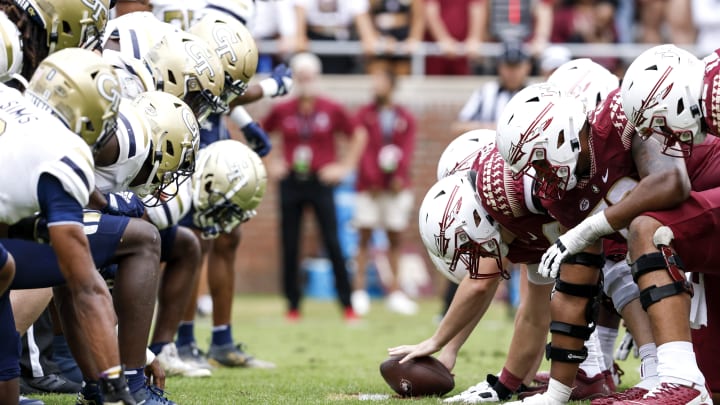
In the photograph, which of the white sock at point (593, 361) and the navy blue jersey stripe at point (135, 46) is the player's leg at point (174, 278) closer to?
the navy blue jersey stripe at point (135, 46)

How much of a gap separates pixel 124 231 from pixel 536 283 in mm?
2027

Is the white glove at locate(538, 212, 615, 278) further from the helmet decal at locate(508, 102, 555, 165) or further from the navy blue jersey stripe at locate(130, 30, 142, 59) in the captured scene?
the navy blue jersey stripe at locate(130, 30, 142, 59)

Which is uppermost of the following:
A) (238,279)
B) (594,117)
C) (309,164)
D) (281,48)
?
(594,117)

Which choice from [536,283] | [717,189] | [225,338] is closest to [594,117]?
[717,189]

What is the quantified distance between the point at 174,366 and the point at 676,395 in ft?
10.2

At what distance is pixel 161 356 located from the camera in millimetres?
6684

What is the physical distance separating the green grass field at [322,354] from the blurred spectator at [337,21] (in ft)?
10.9

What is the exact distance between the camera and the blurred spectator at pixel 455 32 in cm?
1447

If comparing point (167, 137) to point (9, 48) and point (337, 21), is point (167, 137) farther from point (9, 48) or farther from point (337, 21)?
point (337, 21)

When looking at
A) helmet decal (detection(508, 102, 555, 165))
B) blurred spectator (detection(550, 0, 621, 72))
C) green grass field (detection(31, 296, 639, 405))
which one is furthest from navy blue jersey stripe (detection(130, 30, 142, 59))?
blurred spectator (detection(550, 0, 621, 72))

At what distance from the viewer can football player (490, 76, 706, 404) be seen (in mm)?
4762

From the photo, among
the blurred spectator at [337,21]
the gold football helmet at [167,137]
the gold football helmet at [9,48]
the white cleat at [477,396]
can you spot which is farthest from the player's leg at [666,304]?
the blurred spectator at [337,21]

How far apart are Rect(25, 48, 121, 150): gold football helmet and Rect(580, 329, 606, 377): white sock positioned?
273cm

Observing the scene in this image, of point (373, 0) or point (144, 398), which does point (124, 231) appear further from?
point (373, 0)
